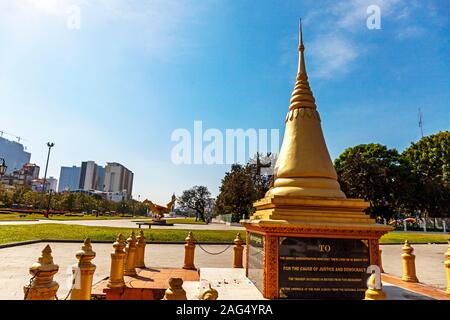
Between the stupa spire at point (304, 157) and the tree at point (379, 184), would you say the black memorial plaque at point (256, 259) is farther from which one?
the tree at point (379, 184)

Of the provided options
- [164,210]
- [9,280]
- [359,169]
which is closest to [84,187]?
[164,210]

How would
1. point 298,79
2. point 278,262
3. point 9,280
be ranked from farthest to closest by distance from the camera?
point 298,79
point 9,280
point 278,262

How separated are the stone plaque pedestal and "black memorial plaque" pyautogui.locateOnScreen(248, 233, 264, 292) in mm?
A: 133

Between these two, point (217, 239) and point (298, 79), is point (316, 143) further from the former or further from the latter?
point (217, 239)

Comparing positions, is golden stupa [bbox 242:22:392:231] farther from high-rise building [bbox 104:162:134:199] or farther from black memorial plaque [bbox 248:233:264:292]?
high-rise building [bbox 104:162:134:199]

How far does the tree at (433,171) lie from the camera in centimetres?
4031

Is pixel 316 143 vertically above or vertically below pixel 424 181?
below

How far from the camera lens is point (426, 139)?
146 feet

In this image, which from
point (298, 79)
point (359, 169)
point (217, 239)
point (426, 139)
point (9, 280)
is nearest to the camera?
point (9, 280)

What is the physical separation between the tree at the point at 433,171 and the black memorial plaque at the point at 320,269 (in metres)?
41.8

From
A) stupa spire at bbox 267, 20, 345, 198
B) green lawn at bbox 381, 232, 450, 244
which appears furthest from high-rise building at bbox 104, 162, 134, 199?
stupa spire at bbox 267, 20, 345, 198

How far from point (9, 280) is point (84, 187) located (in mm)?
198332

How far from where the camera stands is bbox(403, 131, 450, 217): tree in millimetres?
40312

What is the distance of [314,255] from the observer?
613cm
